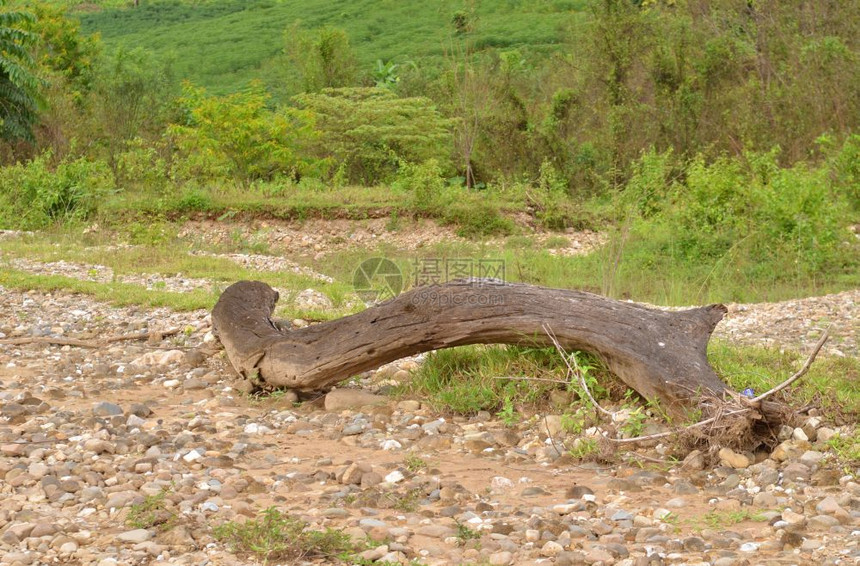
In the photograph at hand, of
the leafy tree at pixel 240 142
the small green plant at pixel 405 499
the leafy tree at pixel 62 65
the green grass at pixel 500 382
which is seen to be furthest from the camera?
the leafy tree at pixel 62 65

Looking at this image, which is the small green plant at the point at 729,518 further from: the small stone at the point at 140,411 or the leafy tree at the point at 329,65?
the leafy tree at the point at 329,65

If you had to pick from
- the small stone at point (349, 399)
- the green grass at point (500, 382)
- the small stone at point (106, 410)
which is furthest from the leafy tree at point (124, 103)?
the green grass at point (500, 382)

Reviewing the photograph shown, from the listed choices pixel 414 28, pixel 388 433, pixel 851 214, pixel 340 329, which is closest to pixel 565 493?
pixel 388 433

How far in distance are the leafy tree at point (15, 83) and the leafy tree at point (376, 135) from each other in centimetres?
681

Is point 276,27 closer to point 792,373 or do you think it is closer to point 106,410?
point 106,410

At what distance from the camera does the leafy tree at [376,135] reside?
803 inches

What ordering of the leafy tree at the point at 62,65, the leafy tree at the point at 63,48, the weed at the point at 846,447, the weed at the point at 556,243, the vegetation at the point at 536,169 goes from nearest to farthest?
the weed at the point at 846,447
the vegetation at the point at 536,169
the weed at the point at 556,243
the leafy tree at the point at 62,65
the leafy tree at the point at 63,48

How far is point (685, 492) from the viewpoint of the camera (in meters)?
3.82

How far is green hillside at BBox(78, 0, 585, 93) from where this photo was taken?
4322 cm

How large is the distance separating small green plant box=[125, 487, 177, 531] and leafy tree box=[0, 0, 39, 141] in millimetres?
19465

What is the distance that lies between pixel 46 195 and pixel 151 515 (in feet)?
41.6

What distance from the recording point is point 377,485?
398cm

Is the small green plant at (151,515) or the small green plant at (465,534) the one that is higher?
the small green plant at (151,515)

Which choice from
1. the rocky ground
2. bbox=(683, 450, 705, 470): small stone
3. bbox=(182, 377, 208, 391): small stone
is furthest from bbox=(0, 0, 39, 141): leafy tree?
bbox=(683, 450, 705, 470): small stone
